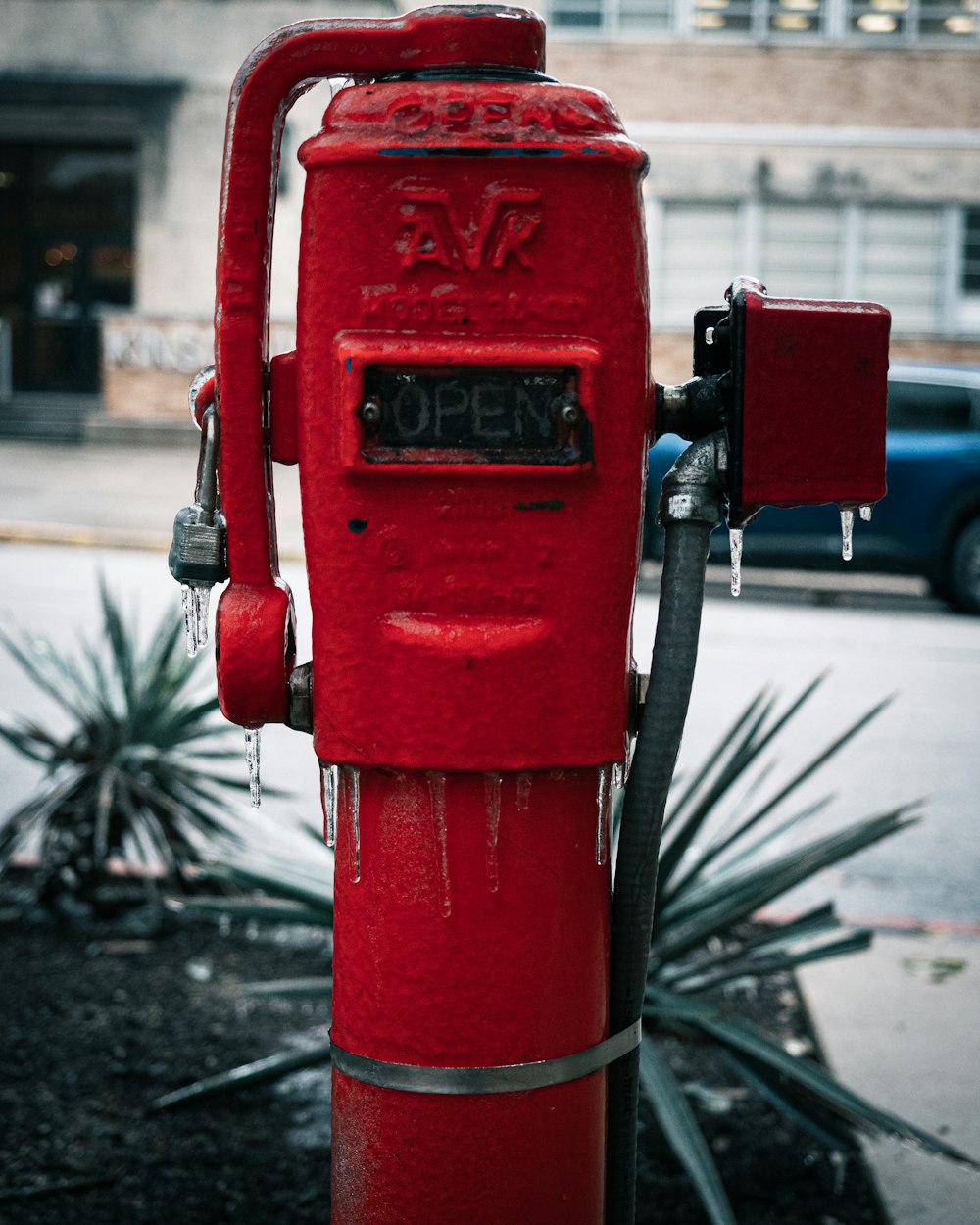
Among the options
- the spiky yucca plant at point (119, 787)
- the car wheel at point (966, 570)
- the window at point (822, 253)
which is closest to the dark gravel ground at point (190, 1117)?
the spiky yucca plant at point (119, 787)

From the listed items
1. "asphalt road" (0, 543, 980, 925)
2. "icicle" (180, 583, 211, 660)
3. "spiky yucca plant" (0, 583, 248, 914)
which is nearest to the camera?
"icicle" (180, 583, 211, 660)

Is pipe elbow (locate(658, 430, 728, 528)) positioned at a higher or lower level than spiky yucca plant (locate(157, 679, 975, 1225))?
higher

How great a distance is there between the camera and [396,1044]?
5.49ft

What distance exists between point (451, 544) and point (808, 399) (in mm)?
443

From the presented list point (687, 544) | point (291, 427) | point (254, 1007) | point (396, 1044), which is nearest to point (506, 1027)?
point (396, 1044)

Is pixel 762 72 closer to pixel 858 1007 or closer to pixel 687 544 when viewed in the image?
pixel 858 1007

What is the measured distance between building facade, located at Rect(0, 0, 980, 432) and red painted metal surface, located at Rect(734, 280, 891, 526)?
52.5ft

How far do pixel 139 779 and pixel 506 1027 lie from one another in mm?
2312

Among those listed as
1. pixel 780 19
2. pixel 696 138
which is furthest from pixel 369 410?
pixel 780 19

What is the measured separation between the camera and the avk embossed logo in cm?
151

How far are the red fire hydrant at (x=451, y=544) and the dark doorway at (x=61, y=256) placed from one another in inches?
790

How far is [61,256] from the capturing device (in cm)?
2081

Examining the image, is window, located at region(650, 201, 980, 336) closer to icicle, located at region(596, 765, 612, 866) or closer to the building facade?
the building facade

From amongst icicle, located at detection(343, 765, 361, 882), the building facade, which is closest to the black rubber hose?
icicle, located at detection(343, 765, 361, 882)
